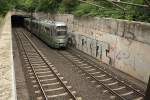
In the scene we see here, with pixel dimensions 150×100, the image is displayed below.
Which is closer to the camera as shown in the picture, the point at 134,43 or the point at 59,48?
the point at 134,43

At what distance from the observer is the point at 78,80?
1614cm

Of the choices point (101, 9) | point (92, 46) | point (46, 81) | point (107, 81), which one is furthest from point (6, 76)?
point (101, 9)

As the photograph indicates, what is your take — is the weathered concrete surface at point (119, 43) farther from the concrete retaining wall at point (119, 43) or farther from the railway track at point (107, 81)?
the railway track at point (107, 81)

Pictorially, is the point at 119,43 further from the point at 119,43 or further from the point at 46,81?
the point at 46,81

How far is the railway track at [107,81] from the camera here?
44.3 ft

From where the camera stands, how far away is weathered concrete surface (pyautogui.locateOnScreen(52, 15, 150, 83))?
15844 mm

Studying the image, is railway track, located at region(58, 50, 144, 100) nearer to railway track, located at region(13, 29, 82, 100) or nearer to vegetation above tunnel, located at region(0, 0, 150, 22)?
railway track, located at region(13, 29, 82, 100)

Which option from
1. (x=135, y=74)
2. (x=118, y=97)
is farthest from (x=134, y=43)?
(x=118, y=97)

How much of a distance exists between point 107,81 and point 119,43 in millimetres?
3976

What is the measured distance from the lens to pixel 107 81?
52.4 ft

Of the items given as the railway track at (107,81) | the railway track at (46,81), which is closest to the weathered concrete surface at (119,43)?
the railway track at (107,81)

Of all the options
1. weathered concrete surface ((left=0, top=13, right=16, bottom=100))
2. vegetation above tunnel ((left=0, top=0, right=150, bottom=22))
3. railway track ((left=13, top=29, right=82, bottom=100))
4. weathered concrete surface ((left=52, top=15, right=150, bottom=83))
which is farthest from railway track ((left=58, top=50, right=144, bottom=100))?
weathered concrete surface ((left=0, top=13, right=16, bottom=100))

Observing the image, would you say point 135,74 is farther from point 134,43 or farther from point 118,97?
point 118,97

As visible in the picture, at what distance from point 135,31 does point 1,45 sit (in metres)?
9.24
